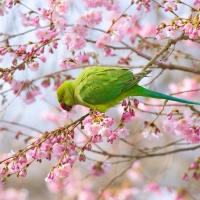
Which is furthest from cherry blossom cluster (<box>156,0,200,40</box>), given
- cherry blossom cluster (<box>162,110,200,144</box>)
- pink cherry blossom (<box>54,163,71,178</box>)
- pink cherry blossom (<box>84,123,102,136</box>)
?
pink cherry blossom (<box>54,163,71,178</box>)

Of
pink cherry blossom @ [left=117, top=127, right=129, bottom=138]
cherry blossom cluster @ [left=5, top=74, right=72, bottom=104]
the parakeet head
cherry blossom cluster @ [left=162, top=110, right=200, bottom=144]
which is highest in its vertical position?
cherry blossom cluster @ [left=5, top=74, right=72, bottom=104]

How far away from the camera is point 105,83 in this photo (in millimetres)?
2762

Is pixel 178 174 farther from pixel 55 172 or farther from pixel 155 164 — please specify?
pixel 55 172

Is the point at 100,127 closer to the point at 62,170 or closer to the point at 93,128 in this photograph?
the point at 93,128

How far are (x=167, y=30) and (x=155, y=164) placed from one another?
5201 mm

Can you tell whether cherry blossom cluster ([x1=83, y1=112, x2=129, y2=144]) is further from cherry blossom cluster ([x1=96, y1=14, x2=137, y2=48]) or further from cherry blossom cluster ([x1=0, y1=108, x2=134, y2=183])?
cherry blossom cluster ([x1=96, y1=14, x2=137, y2=48])

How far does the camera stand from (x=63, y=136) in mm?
2320

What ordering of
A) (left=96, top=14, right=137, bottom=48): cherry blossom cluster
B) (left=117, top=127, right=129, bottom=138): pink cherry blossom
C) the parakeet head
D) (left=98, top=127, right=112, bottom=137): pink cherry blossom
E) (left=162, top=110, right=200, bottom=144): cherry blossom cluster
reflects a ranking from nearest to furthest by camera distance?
(left=98, top=127, right=112, bottom=137): pink cherry blossom < (left=117, top=127, right=129, bottom=138): pink cherry blossom < (left=162, top=110, right=200, bottom=144): cherry blossom cluster < the parakeet head < (left=96, top=14, right=137, bottom=48): cherry blossom cluster

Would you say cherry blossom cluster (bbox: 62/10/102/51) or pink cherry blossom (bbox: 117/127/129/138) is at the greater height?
cherry blossom cluster (bbox: 62/10/102/51)

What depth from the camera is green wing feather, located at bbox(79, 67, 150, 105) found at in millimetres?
2736

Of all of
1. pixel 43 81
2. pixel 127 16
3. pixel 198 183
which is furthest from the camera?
pixel 198 183

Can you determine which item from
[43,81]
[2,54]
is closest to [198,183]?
[43,81]

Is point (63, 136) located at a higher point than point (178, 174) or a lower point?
lower

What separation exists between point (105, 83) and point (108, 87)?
0.03 m
